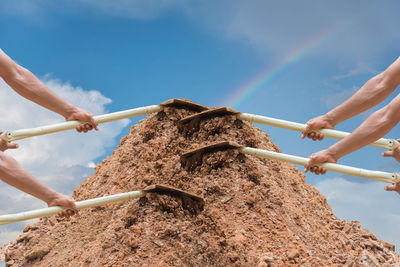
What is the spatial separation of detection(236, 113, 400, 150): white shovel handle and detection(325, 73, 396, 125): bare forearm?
0.21 m

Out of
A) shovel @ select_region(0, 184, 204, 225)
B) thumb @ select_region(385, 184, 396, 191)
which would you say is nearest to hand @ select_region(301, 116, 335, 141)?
thumb @ select_region(385, 184, 396, 191)

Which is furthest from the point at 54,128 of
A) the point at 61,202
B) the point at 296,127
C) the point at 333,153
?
the point at 333,153

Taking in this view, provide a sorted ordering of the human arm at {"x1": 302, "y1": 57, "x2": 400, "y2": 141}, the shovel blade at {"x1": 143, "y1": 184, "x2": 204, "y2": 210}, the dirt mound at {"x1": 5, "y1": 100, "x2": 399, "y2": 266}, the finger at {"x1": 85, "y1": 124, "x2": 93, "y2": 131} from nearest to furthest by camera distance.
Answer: the human arm at {"x1": 302, "y1": 57, "x2": 400, "y2": 141} → the dirt mound at {"x1": 5, "y1": 100, "x2": 399, "y2": 266} → the shovel blade at {"x1": 143, "y1": 184, "x2": 204, "y2": 210} → the finger at {"x1": 85, "y1": 124, "x2": 93, "y2": 131}

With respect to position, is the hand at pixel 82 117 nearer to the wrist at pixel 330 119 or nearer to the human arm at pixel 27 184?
the human arm at pixel 27 184

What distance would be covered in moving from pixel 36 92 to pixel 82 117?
69 cm

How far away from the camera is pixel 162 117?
687 centimetres

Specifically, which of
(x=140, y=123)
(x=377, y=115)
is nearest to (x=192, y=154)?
(x=140, y=123)

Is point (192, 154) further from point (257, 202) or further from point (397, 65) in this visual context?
point (397, 65)

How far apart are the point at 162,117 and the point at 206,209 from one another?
1.94 metres

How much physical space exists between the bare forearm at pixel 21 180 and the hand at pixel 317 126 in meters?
3.59

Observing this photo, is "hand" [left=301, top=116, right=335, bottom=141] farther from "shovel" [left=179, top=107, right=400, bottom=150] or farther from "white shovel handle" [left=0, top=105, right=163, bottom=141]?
"white shovel handle" [left=0, top=105, right=163, bottom=141]

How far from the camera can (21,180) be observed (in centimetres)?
484

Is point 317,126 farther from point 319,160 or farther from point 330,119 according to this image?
point 319,160

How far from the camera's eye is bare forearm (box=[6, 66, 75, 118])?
17.0ft
